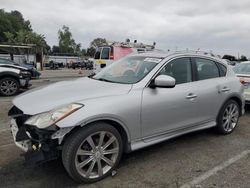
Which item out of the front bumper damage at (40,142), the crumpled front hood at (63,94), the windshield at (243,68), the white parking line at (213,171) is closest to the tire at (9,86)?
the crumpled front hood at (63,94)

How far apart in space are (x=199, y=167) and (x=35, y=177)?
2.19 metres

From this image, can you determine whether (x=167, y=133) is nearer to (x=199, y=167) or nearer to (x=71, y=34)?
(x=199, y=167)

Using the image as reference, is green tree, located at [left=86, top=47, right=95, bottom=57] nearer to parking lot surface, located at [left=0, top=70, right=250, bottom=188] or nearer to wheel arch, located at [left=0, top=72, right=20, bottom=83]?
wheel arch, located at [left=0, top=72, right=20, bottom=83]

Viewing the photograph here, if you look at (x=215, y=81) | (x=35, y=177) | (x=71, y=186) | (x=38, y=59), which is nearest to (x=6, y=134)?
(x=35, y=177)

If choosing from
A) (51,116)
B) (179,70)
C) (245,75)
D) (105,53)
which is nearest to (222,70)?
(179,70)

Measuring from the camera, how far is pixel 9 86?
9.84 m

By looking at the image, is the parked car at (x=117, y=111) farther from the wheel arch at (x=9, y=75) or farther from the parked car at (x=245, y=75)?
the wheel arch at (x=9, y=75)

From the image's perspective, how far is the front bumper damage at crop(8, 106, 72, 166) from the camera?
120 inches

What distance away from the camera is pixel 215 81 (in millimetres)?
4906

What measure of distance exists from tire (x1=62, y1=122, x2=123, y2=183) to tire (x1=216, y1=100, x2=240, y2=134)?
2.37m

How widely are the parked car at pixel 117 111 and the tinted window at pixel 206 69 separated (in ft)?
0.06

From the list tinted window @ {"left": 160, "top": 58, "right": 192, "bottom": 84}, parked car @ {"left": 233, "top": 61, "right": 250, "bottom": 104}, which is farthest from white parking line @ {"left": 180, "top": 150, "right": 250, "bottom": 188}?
parked car @ {"left": 233, "top": 61, "right": 250, "bottom": 104}

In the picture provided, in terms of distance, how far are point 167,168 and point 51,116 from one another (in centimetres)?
173

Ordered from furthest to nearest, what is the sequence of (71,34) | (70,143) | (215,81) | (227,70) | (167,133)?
(71,34)
(227,70)
(215,81)
(167,133)
(70,143)
